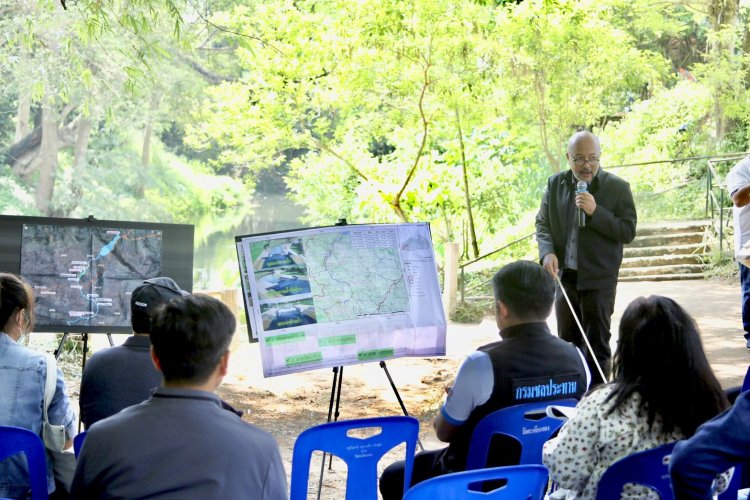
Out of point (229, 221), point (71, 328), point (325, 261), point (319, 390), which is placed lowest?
point (319, 390)

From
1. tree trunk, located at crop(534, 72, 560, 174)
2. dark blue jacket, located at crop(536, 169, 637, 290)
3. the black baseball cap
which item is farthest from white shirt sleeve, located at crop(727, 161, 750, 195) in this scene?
tree trunk, located at crop(534, 72, 560, 174)

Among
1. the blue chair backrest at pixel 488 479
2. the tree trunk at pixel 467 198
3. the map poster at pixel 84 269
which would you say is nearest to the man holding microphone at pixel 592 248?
the map poster at pixel 84 269

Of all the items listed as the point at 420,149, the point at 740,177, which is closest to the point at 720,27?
the point at 420,149

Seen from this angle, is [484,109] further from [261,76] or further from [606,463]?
[606,463]

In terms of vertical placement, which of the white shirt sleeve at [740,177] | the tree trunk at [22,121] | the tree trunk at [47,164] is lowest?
the white shirt sleeve at [740,177]

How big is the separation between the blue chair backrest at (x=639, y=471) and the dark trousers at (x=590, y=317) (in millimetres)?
2534

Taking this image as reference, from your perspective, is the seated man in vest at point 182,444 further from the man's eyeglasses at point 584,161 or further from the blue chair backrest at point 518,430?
the man's eyeglasses at point 584,161

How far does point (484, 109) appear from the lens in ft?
37.7

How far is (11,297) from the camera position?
2.84 m

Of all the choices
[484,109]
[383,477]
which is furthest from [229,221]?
[383,477]

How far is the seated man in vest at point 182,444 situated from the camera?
5.90 feet

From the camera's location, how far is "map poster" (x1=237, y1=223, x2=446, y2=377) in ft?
13.8

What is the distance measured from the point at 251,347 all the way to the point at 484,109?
15.3ft

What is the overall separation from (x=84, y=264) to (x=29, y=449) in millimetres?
2424
